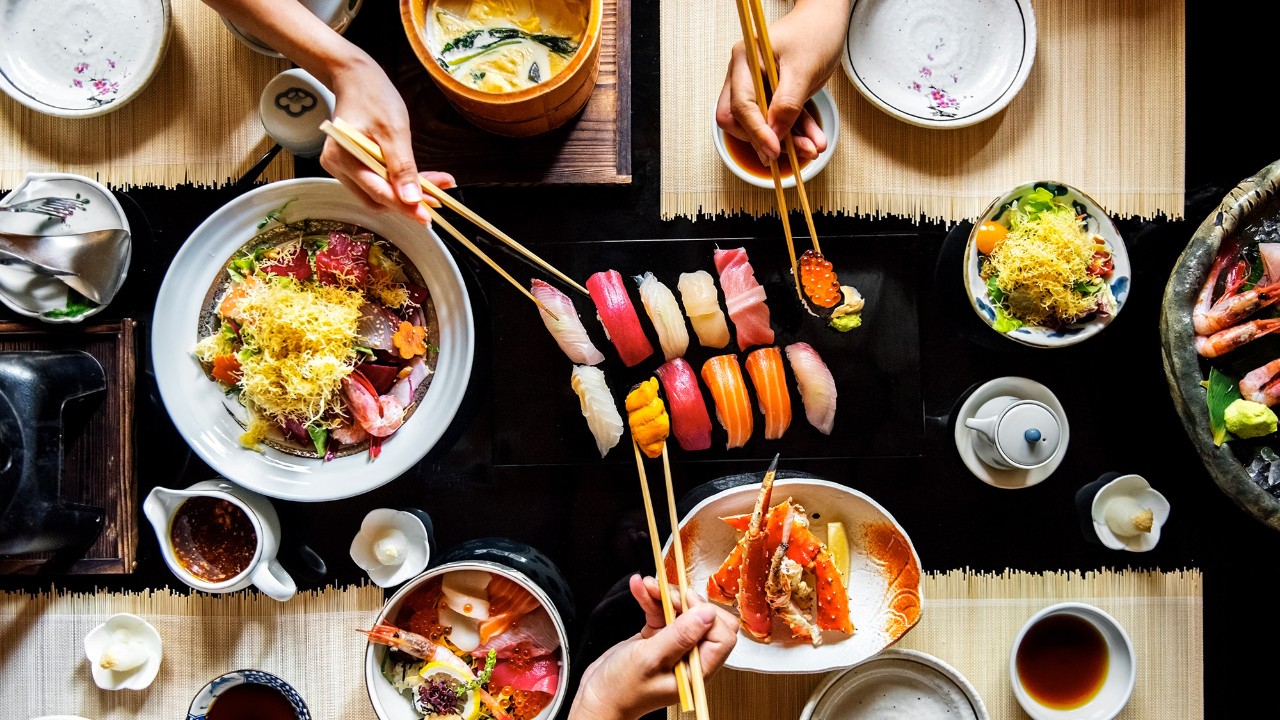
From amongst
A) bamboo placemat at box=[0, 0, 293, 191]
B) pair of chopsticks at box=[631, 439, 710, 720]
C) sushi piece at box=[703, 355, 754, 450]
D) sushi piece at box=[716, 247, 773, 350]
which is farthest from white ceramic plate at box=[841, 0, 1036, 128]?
bamboo placemat at box=[0, 0, 293, 191]

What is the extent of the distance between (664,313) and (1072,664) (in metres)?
1.44

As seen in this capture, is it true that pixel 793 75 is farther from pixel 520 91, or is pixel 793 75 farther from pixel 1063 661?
pixel 1063 661

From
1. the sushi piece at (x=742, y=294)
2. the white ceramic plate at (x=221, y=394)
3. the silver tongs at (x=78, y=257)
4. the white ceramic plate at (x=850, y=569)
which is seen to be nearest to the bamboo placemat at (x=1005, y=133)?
the sushi piece at (x=742, y=294)

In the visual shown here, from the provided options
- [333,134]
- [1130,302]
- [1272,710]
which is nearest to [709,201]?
[333,134]

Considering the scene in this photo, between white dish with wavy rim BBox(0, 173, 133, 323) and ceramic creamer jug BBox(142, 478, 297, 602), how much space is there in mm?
551

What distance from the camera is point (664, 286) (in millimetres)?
2111

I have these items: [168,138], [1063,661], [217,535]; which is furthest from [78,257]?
[1063,661]

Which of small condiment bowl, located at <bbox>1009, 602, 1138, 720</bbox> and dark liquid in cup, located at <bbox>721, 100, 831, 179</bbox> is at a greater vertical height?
dark liquid in cup, located at <bbox>721, 100, 831, 179</bbox>

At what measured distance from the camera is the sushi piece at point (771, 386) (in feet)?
6.86

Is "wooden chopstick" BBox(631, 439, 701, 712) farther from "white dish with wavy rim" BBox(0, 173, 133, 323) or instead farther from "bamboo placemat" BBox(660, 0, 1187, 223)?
"white dish with wavy rim" BBox(0, 173, 133, 323)

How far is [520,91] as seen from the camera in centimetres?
174

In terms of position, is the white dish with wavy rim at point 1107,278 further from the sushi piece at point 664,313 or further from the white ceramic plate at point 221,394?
the white ceramic plate at point 221,394

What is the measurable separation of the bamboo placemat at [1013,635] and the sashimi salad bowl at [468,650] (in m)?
0.41

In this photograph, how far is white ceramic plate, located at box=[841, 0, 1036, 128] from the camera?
7.09ft
